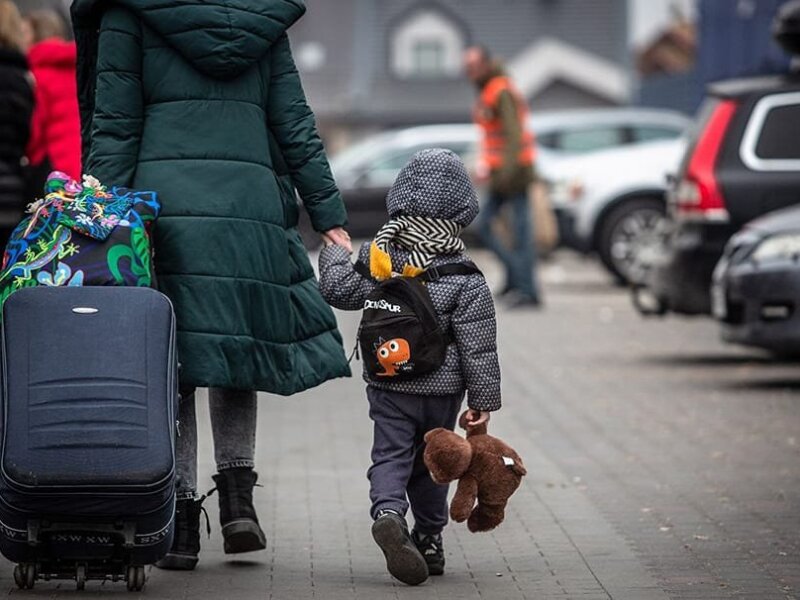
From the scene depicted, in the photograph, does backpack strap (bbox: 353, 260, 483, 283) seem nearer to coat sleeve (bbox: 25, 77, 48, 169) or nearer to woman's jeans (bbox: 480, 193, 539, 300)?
coat sleeve (bbox: 25, 77, 48, 169)

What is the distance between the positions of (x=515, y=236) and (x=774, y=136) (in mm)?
3913

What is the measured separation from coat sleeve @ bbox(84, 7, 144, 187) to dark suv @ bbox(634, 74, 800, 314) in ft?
23.4

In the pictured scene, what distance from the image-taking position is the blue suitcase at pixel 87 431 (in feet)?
17.9

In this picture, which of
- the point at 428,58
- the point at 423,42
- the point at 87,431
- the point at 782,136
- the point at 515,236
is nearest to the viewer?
the point at 87,431

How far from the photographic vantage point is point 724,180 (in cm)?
1284

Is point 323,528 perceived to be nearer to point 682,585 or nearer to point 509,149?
point 682,585

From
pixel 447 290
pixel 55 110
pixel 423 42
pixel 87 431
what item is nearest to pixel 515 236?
pixel 55 110

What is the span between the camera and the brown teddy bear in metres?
5.83

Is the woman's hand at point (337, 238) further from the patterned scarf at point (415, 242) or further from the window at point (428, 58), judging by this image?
the window at point (428, 58)

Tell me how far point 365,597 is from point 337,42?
5477 cm

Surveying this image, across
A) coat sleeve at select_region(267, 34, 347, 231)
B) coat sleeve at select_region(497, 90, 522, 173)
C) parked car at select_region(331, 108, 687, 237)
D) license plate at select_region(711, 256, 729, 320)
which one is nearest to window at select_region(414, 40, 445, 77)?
parked car at select_region(331, 108, 687, 237)

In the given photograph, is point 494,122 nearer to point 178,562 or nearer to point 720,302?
point 720,302

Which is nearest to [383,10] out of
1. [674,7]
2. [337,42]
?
[337,42]

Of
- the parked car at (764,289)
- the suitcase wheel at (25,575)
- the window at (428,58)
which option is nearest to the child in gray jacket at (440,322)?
the suitcase wheel at (25,575)
